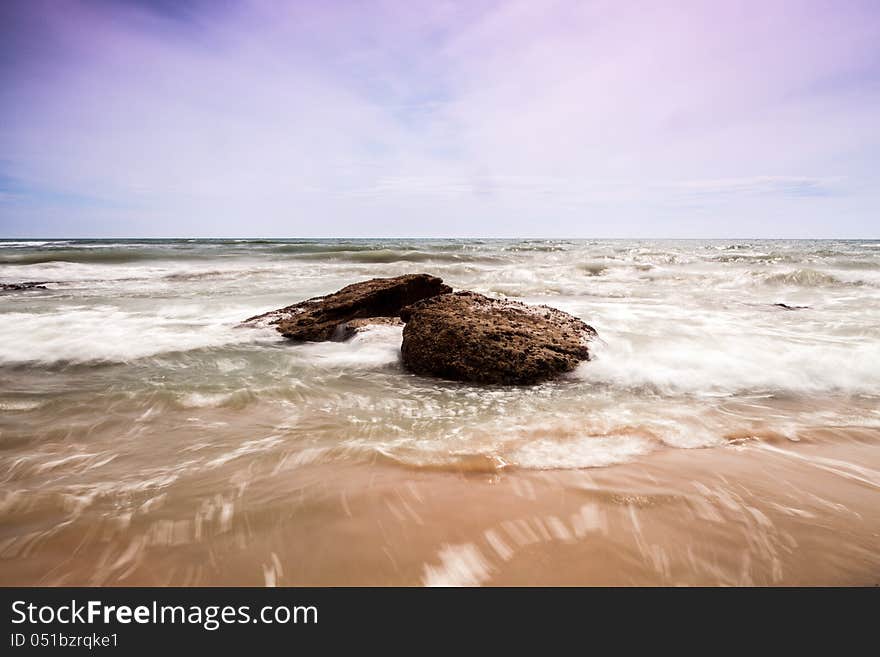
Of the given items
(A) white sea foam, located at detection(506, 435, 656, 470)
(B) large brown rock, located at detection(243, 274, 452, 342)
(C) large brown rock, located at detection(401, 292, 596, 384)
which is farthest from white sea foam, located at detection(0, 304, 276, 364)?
(A) white sea foam, located at detection(506, 435, 656, 470)

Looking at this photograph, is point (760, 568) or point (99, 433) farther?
point (99, 433)

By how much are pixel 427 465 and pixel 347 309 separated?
3.60 metres

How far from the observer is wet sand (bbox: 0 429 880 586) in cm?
148

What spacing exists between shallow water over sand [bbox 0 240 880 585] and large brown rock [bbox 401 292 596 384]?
189 mm

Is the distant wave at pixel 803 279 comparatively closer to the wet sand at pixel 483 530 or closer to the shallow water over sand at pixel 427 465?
the shallow water over sand at pixel 427 465

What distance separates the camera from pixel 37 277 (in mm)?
14211

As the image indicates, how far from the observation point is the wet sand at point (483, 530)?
4.86ft

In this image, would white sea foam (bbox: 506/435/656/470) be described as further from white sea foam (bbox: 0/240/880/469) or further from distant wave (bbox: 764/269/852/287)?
distant wave (bbox: 764/269/852/287)

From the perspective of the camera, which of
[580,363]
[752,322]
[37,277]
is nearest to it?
[580,363]

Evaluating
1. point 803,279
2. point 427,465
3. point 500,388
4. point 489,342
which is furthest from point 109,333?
point 803,279

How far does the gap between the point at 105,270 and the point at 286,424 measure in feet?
58.7

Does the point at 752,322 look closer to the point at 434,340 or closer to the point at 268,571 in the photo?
the point at 434,340

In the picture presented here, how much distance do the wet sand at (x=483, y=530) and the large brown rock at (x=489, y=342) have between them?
1490 mm
